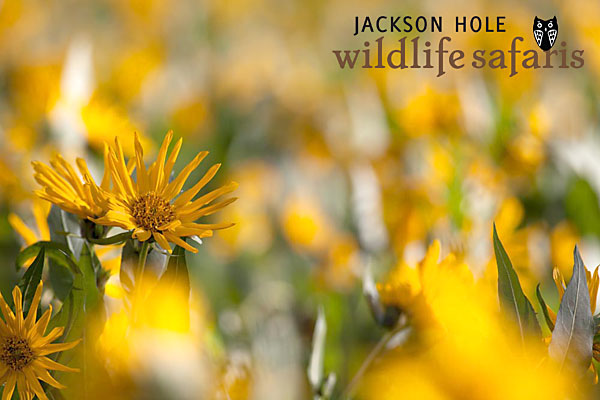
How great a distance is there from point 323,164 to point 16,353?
777 millimetres

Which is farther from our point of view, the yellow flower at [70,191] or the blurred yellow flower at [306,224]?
the blurred yellow flower at [306,224]

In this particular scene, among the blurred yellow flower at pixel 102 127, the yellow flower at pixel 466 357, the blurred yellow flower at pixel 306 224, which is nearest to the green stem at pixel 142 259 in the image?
the yellow flower at pixel 466 357

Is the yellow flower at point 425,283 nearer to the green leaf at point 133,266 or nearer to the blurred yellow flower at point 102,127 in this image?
the green leaf at point 133,266

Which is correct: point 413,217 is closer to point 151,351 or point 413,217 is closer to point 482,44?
point 151,351

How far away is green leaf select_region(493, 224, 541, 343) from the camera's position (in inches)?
11.2

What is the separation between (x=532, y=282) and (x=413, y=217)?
0.48 feet

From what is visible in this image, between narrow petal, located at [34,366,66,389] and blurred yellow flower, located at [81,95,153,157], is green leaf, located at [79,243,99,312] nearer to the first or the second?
narrow petal, located at [34,366,66,389]

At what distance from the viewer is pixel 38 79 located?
0.96 m

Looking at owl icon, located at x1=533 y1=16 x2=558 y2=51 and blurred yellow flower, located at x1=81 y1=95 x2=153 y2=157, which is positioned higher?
owl icon, located at x1=533 y1=16 x2=558 y2=51

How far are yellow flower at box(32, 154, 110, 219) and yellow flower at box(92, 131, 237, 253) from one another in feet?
0.04

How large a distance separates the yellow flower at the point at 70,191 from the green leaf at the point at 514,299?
0.69ft

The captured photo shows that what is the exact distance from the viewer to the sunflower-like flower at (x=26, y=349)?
278 millimetres

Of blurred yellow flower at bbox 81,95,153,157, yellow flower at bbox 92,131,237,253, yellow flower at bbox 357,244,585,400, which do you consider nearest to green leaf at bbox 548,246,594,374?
yellow flower at bbox 357,244,585,400

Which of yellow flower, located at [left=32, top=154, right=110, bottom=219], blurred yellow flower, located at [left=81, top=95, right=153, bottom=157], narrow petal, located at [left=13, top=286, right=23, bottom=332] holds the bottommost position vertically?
narrow petal, located at [left=13, top=286, right=23, bottom=332]
